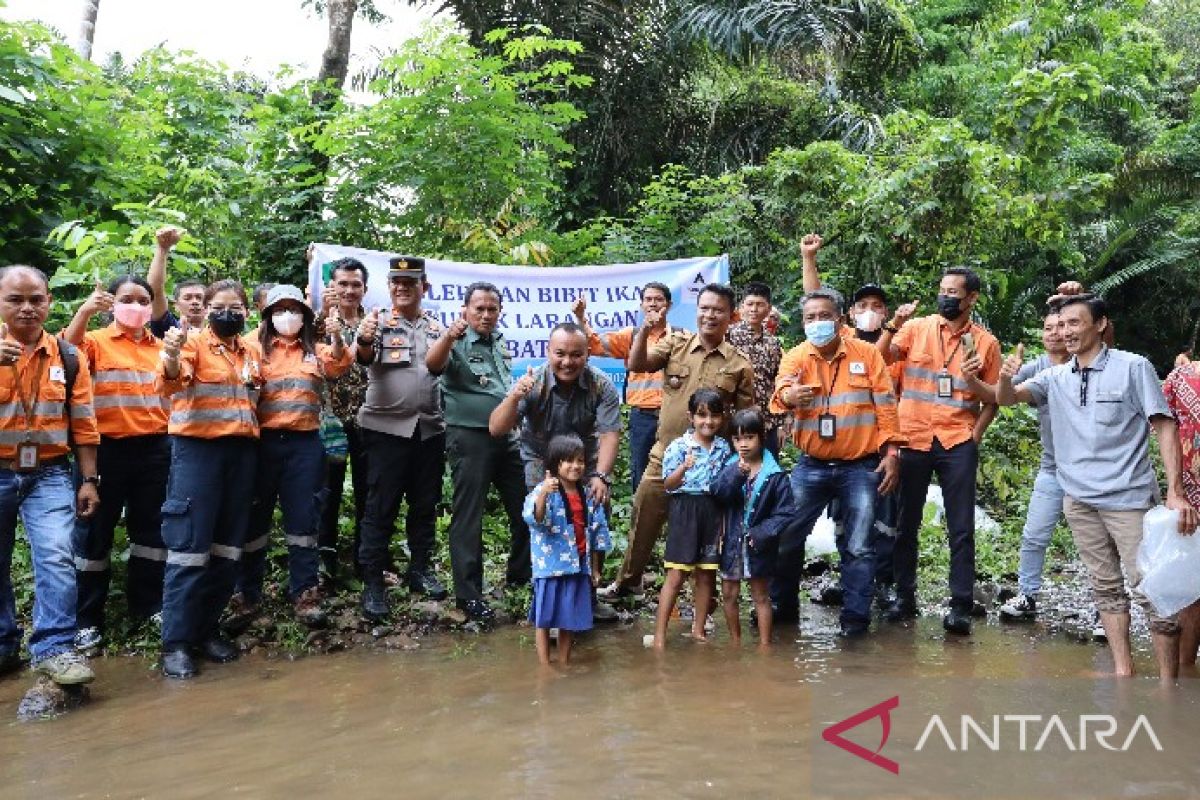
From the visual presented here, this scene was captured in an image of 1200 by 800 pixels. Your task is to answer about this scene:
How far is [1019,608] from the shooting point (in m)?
6.09

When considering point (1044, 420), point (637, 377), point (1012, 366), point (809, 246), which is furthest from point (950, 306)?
point (637, 377)

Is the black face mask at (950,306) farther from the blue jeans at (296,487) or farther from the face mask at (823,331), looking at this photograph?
the blue jeans at (296,487)

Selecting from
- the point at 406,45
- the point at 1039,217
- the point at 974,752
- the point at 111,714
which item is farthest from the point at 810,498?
the point at 1039,217

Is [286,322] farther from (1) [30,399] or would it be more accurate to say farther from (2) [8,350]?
(2) [8,350]

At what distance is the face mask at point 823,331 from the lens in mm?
5715

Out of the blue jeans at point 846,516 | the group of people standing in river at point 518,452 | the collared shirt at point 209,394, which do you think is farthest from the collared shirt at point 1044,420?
the collared shirt at point 209,394

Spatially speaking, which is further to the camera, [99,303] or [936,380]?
[936,380]

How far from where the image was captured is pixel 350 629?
570 cm

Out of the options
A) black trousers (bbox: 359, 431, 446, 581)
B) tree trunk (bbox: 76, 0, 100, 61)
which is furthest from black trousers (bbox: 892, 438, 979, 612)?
tree trunk (bbox: 76, 0, 100, 61)

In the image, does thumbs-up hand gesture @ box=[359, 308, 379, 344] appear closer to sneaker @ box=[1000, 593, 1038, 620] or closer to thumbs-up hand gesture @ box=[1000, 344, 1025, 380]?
thumbs-up hand gesture @ box=[1000, 344, 1025, 380]

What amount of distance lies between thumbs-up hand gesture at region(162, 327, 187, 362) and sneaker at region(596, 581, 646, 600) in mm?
2912

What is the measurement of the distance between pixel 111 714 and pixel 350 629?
1489 mm

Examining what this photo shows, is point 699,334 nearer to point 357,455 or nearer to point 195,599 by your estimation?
point 357,455

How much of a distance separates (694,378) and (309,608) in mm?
2556
